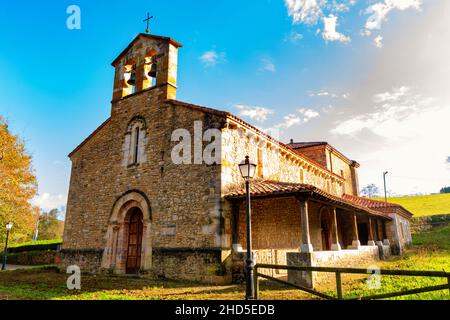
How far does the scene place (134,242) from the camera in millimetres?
13594

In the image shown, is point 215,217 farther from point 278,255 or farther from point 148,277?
point 148,277

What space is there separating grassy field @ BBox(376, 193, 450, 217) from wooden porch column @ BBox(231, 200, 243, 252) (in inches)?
1412

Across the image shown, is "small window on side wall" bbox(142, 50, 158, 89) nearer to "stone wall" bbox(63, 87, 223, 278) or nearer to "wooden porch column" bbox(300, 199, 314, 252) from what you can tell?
"stone wall" bbox(63, 87, 223, 278)

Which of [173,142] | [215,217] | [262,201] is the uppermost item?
[173,142]

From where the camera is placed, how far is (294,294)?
7984 mm

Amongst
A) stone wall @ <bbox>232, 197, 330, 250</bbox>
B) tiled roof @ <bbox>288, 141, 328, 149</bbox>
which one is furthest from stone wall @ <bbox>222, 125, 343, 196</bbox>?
tiled roof @ <bbox>288, 141, 328, 149</bbox>

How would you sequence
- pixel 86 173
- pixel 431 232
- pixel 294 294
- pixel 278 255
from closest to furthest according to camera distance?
1. pixel 294 294
2. pixel 278 255
3. pixel 86 173
4. pixel 431 232

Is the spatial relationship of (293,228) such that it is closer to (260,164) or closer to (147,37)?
(260,164)

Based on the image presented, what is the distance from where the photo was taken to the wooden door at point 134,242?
13273 millimetres

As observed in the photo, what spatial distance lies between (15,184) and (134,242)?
16700mm

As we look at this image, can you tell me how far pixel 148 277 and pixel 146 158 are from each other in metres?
4.85

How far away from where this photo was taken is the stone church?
10.9 meters

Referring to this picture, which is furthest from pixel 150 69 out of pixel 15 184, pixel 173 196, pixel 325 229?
pixel 15 184
